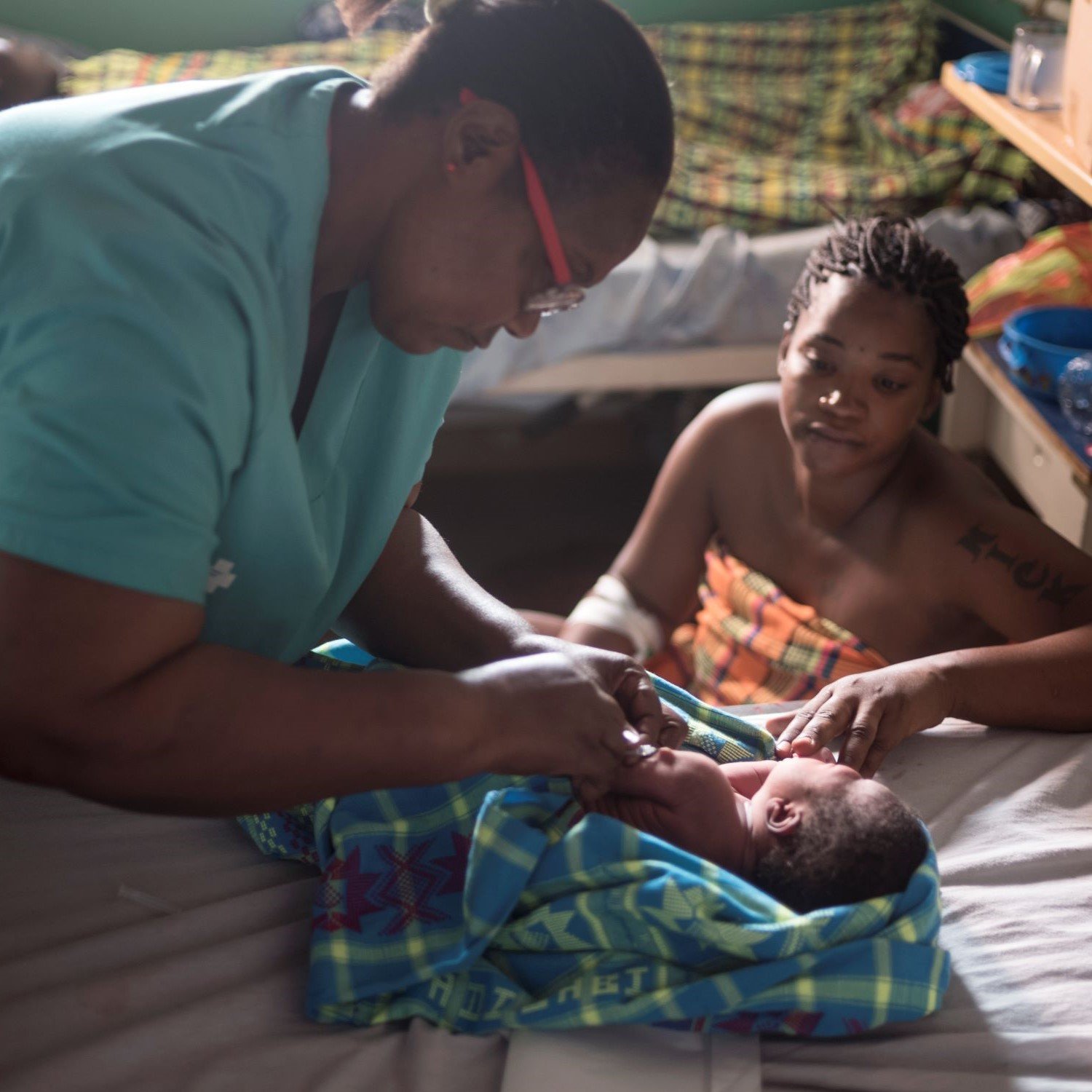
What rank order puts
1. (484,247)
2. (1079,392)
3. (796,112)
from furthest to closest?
1. (796,112)
2. (1079,392)
3. (484,247)

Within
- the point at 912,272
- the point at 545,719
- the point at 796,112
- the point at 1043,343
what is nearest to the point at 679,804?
the point at 545,719

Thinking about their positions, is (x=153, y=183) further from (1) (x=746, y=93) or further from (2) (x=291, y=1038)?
(1) (x=746, y=93)

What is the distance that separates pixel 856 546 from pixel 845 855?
0.76m

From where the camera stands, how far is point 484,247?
3.18 ft

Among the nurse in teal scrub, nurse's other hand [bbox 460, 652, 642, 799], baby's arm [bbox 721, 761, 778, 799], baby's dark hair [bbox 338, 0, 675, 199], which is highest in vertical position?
baby's dark hair [bbox 338, 0, 675, 199]

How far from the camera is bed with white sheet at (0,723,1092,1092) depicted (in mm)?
975

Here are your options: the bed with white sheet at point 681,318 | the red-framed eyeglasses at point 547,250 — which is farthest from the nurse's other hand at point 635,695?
the bed with white sheet at point 681,318

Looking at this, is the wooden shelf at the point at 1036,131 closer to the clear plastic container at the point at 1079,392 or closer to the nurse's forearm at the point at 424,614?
the clear plastic container at the point at 1079,392

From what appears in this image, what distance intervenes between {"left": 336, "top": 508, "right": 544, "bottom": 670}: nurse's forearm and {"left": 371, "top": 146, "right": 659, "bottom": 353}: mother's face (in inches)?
14.6

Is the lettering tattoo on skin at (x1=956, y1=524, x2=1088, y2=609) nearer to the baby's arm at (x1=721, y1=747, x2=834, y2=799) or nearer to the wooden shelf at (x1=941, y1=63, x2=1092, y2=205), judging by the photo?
the baby's arm at (x1=721, y1=747, x2=834, y2=799)

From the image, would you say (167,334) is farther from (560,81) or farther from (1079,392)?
(1079,392)

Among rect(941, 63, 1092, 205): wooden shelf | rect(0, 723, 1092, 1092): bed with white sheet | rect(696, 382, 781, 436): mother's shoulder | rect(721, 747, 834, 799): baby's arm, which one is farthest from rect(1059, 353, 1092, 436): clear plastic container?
rect(721, 747, 834, 799): baby's arm

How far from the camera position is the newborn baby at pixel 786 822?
1104 millimetres

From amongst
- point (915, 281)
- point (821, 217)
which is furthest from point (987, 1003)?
point (821, 217)
